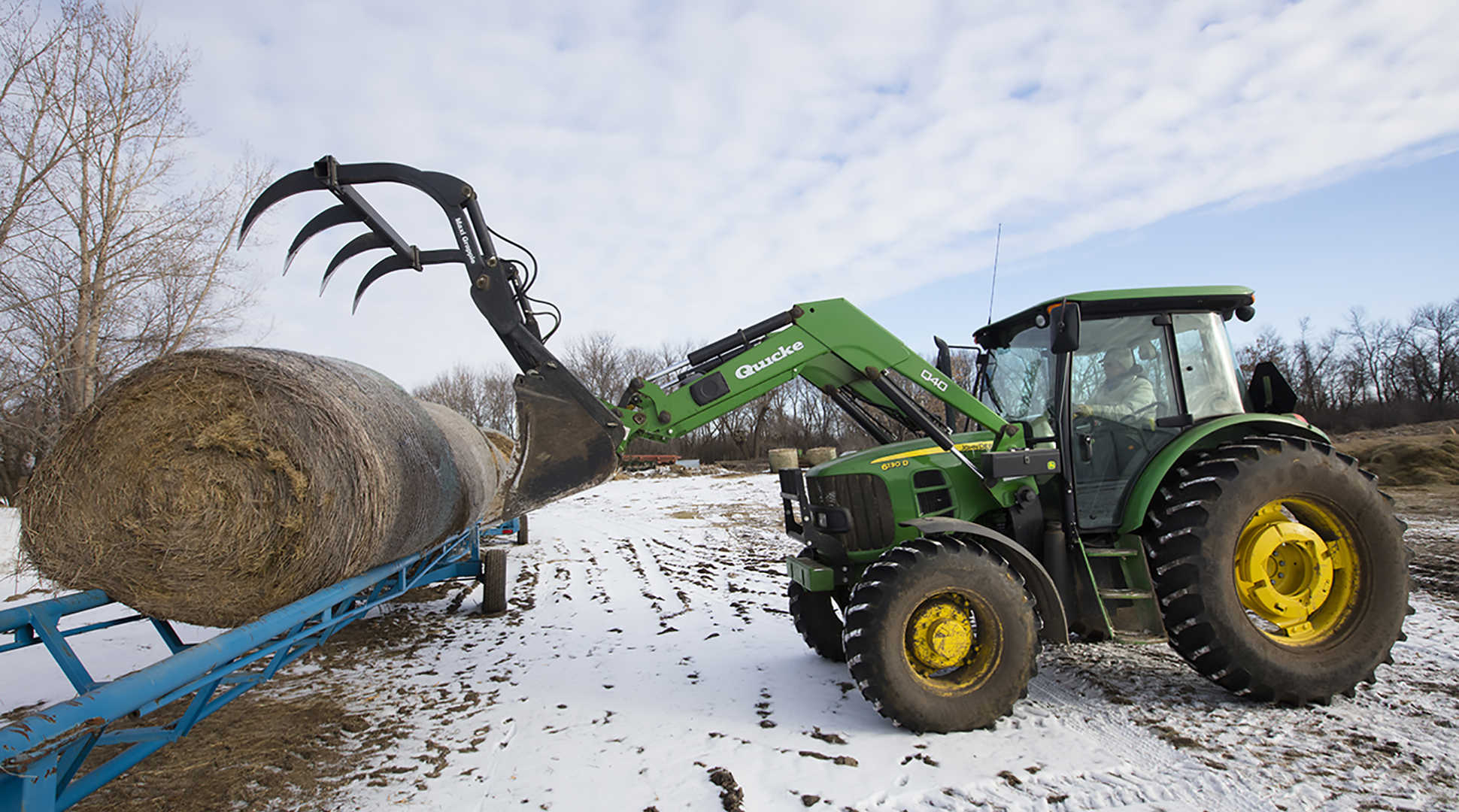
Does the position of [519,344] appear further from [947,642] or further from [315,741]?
[947,642]

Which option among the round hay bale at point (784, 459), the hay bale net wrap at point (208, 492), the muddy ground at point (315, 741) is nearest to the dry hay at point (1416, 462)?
the muddy ground at point (315, 741)

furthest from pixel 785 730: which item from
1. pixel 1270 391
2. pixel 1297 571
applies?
pixel 1270 391

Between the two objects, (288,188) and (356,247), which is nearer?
(288,188)

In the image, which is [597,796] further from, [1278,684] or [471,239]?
[1278,684]

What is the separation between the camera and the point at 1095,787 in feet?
10.0

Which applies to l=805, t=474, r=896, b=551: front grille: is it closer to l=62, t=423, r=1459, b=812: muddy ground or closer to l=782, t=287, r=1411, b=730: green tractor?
l=782, t=287, r=1411, b=730: green tractor

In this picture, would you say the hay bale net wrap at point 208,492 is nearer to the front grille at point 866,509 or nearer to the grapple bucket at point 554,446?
the grapple bucket at point 554,446

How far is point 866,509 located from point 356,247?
3696 millimetres

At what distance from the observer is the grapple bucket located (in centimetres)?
402

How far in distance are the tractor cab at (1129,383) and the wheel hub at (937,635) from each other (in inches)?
43.5

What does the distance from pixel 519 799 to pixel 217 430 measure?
83.5 inches

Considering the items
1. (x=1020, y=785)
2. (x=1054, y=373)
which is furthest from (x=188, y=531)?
(x=1054, y=373)

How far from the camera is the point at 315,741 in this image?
381cm

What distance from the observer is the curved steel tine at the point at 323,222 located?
14.4 ft
